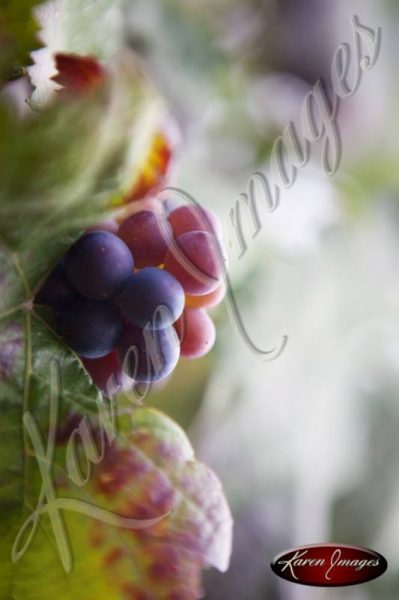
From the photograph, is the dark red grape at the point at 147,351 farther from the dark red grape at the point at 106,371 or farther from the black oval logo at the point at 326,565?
the black oval logo at the point at 326,565

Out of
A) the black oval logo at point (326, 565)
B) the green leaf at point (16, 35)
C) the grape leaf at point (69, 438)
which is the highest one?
the green leaf at point (16, 35)

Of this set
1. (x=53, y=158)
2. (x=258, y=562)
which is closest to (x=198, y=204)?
(x=53, y=158)

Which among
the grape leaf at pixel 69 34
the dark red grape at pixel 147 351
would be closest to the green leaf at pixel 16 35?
the grape leaf at pixel 69 34

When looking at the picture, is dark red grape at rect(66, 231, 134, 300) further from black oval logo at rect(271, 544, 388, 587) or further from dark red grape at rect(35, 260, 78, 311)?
black oval logo at rect(271, 544, 388, 587)

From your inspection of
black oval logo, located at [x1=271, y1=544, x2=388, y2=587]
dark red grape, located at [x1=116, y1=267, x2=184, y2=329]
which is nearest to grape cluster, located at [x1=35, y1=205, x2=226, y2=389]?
dark red grape, located at [x1=116, y1=267, x2=184, y2=329]

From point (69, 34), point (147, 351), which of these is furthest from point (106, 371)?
point (69, 34)

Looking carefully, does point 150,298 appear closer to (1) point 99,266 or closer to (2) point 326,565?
(1) point 99,266
